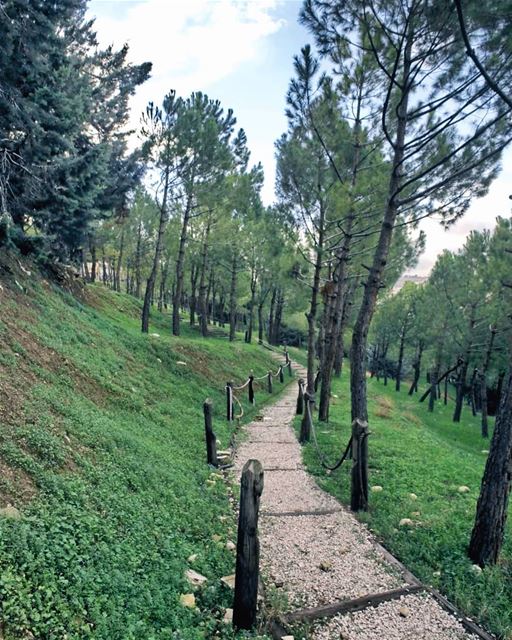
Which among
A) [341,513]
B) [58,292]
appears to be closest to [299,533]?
[341,513]

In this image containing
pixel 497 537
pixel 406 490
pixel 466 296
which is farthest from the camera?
pixel 466 296

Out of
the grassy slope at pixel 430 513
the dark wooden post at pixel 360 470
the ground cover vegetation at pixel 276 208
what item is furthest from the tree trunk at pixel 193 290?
the dark wooden post at pixel 360 470

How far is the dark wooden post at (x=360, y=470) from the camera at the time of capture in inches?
255

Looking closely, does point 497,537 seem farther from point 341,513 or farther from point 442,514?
point 341,513

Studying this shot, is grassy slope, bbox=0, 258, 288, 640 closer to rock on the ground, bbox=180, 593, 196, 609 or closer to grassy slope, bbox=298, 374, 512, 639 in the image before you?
rock on the ground, bbox=180, 593, 196, 609

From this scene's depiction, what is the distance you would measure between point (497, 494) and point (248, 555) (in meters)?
3.22

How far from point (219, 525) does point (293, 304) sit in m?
32.8

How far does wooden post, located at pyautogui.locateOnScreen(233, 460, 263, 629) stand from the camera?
147 inches

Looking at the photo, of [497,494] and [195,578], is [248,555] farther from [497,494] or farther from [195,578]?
[497,494]

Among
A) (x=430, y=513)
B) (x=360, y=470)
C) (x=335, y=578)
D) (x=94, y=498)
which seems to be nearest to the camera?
(x=335, y=578)

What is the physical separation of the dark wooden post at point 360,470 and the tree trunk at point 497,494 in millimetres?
1708

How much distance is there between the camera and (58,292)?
15.0 metres

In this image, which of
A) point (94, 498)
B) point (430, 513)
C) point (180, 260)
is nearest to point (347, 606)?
point (430, 513)

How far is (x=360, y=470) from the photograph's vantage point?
646cm
